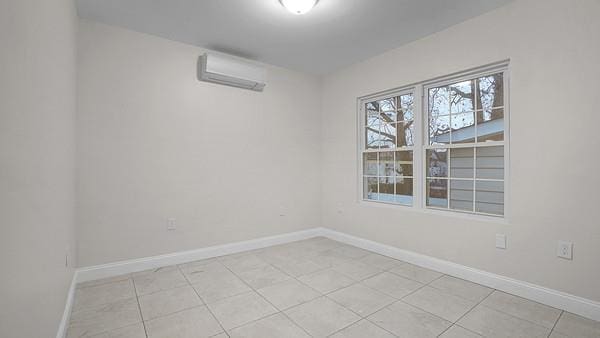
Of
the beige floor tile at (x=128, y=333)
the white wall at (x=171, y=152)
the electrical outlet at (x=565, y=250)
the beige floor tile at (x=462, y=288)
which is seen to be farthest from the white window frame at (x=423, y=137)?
the beige floor tile at (x=128, y=333)

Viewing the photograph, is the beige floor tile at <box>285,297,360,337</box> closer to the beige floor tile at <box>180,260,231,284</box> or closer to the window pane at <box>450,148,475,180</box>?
the beige floor tile at <box>180,260,231,284</box>

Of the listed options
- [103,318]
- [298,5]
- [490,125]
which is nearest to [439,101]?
[490,125]

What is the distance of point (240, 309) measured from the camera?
211cm

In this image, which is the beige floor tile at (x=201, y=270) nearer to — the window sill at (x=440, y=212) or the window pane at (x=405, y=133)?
the window sill at (x=440, y=212)

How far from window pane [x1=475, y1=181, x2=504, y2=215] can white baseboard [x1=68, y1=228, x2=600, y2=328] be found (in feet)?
1.95

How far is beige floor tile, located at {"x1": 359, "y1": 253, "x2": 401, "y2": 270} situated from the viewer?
3.03 metres

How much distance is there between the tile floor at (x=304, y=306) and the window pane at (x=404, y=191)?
0.79m

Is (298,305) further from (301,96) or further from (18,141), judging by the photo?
(301,96)

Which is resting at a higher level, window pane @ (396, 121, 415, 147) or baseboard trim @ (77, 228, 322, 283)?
window pane @ (396, 121, 415, 147)

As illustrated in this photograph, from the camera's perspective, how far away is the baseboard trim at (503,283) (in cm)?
202

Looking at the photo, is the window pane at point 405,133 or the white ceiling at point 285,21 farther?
the window pane at point 405,133

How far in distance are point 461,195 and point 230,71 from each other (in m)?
2.96

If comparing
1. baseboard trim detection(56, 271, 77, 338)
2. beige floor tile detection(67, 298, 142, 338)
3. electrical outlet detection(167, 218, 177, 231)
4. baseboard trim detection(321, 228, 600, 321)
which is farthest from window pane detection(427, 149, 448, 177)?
baseboard trim detection(56, 271, 77, 338)

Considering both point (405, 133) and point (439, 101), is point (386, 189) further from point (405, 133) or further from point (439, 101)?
point (439, 101)
